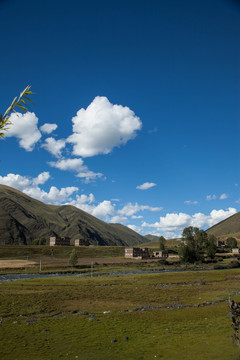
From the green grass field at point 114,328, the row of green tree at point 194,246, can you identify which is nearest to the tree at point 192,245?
the row of green tree at point 194,246

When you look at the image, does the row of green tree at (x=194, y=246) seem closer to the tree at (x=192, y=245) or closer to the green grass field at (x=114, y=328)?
the tree at (x=192, y=245)

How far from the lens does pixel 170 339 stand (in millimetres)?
27766

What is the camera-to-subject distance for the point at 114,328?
106 ft

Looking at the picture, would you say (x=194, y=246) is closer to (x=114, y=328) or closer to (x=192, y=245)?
(x=192, y=245)

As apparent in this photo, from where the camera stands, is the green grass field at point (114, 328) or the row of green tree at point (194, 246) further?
the row of green tree at point (194, 246)

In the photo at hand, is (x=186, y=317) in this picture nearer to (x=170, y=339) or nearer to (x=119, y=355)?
(x=170, y=339)

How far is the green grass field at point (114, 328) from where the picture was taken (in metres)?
24.0

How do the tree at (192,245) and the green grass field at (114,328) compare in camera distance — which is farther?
the tree at (192,245)

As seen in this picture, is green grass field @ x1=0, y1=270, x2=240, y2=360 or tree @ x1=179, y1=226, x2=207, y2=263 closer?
green grass field @ x1=0, y1=270, x2=240, y2=360

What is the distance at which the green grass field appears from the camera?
2398 cm

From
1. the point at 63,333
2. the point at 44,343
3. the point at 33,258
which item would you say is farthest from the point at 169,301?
the point at 33,258

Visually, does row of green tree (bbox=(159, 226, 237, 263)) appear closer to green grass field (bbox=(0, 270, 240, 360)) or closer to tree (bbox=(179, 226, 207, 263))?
tree (bbox=(179, 226, 207, 263))

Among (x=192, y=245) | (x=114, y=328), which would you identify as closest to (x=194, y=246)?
(x=192, y=245)

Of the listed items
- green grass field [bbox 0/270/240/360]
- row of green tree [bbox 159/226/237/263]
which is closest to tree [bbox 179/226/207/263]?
row of green tree [bbox 159/226/237/263]
